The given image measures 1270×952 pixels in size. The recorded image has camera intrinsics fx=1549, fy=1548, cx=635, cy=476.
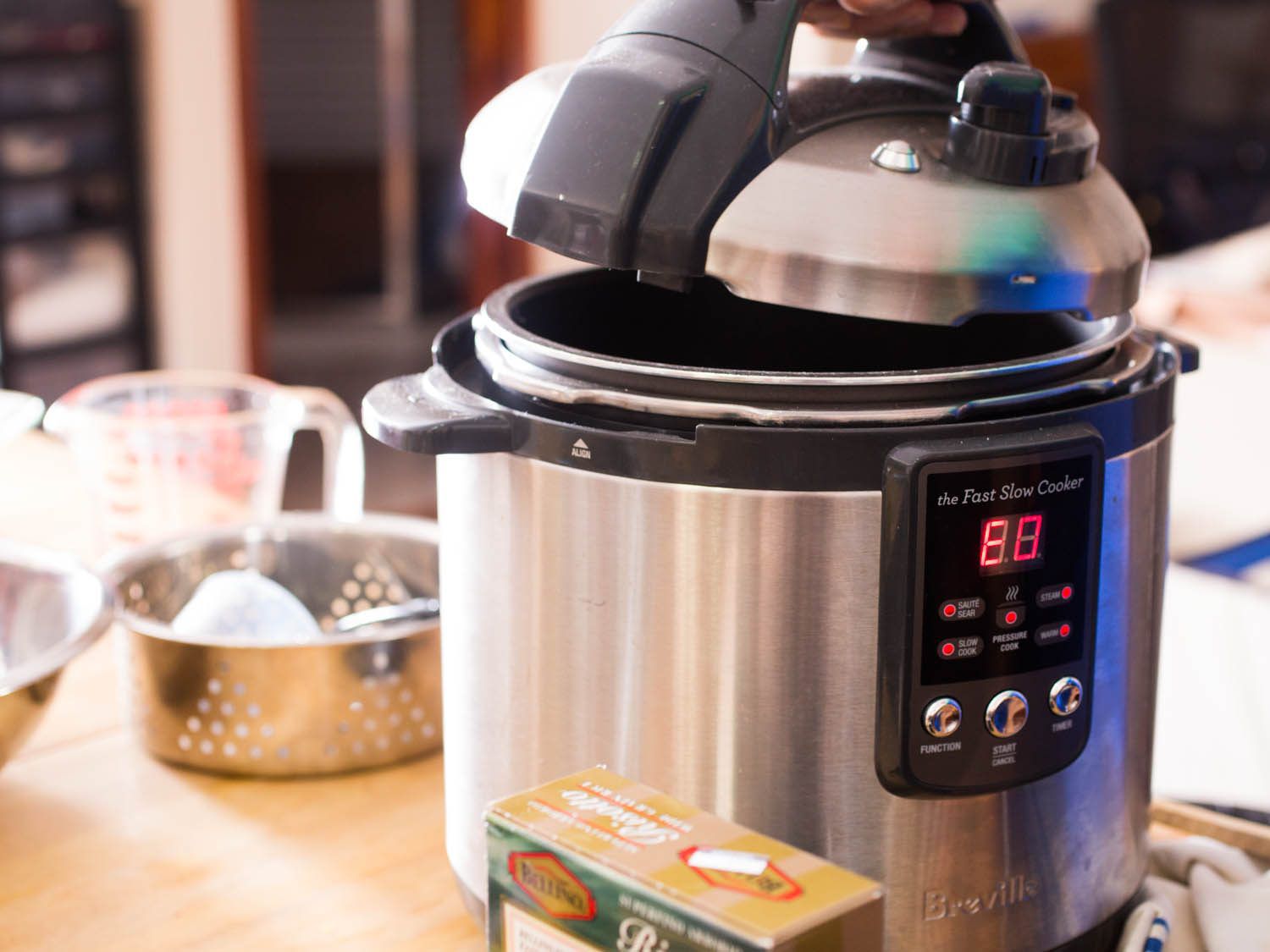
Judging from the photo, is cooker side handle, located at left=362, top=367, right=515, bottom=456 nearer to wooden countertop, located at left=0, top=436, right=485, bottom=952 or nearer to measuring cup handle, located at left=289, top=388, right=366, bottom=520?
wooden countertop, located at left=0, top=436, right=485, bottom=952

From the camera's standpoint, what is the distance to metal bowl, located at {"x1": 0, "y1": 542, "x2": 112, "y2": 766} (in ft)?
2.68

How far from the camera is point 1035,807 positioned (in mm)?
Answer: 655

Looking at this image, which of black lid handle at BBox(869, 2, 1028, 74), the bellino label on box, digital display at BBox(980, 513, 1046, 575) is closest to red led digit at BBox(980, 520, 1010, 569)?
digital display at BBox(980, 513, 1046, 575)

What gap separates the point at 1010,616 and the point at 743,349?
31cm

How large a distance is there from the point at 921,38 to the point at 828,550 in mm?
336

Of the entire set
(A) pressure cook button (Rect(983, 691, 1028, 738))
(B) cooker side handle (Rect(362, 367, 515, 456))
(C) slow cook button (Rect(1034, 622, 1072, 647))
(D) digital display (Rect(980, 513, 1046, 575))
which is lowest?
(A) pressure cook button (Rect(983, 691, 1028, 738))

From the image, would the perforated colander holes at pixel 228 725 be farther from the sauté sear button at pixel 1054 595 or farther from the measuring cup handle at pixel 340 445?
the sauté sear button at pixel 1054 595

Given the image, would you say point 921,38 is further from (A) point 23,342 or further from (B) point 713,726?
(A) point 23,342

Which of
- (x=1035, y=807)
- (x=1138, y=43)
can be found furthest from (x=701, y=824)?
(x=1138, y=43)

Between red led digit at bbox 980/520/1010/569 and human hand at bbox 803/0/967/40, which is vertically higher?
human hand at bbox 803/0/967/40

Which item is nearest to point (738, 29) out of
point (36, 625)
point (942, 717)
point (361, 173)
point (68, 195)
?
point (942, 717)

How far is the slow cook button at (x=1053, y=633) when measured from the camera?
2.06 ft

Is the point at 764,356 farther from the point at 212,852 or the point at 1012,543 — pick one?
the point at 212,852

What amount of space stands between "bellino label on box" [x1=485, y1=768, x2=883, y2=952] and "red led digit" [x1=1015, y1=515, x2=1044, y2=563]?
0.15 m
